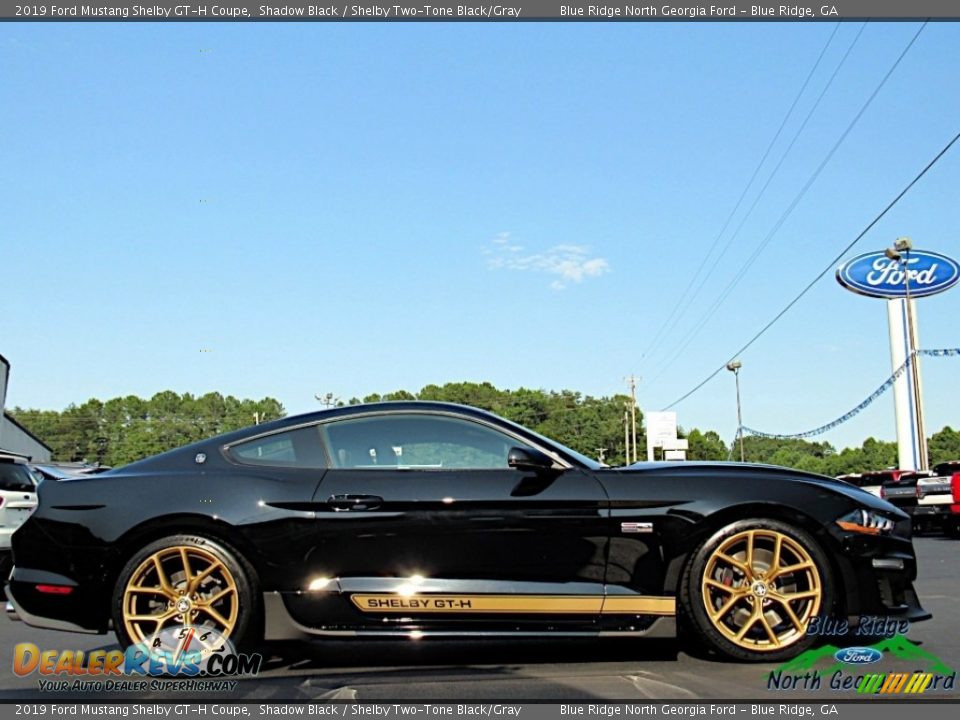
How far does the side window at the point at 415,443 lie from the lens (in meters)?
4.68

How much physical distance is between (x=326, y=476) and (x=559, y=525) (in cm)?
122

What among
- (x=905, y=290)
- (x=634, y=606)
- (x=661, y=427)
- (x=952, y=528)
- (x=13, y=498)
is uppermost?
(x=905, y=290)

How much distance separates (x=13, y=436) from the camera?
51.7 metres

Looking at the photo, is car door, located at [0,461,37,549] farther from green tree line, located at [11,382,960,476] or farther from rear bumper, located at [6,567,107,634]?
green tree line, located at [11,382,960,476]

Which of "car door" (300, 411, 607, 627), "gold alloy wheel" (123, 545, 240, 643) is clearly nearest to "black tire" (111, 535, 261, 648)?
"gold alloy wheel" (123, 545, 240, 643)

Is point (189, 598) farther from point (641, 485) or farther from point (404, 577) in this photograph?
point (641, 485)

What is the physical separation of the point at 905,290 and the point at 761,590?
33.2 m

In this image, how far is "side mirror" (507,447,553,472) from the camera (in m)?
4.44

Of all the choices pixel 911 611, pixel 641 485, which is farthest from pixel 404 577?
pixel 911 611

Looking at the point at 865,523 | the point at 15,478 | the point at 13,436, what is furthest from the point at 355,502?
the point at 13,436

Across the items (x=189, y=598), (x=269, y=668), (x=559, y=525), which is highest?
(x=559, y=525)

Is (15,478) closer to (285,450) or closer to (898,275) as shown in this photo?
(285,450)

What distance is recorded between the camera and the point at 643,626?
4332mm

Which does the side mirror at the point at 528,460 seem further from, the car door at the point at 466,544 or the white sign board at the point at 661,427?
the white sign board at the point at 661,427
